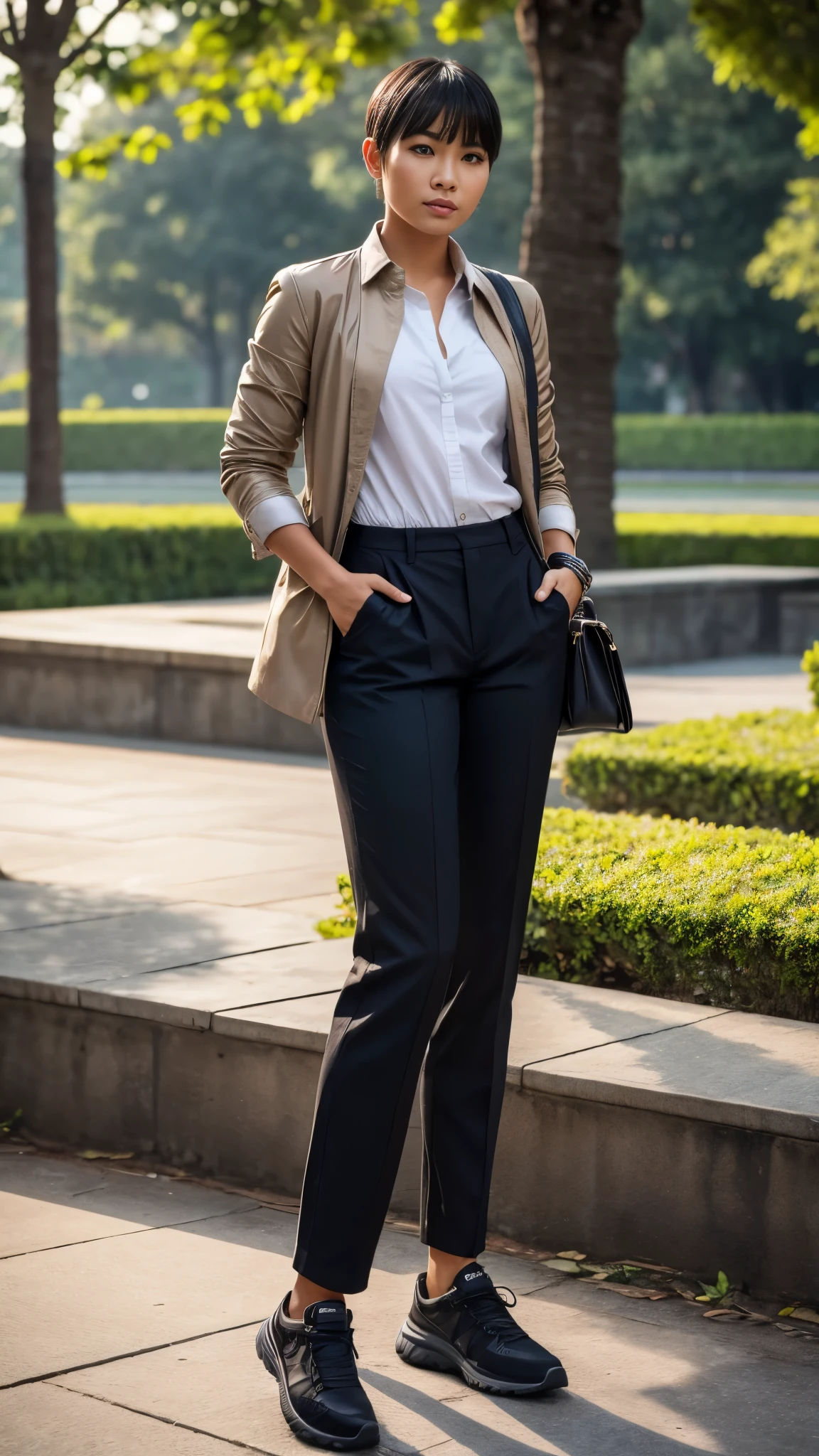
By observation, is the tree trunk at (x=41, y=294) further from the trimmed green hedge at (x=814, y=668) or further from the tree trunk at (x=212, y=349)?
the tree trunk at (x=212, y=349)

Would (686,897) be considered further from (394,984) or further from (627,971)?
(394,984)

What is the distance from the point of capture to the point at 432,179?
9.31 feet

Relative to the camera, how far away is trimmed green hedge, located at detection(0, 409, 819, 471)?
4531 cm

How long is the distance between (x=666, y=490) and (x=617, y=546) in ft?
71.3

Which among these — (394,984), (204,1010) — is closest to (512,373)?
(394,984)

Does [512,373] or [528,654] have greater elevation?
[512,373]

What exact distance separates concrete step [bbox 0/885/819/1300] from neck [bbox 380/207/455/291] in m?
1.51

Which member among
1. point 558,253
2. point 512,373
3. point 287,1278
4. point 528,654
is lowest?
point 287,1278

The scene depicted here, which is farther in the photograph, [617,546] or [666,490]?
[666,490]

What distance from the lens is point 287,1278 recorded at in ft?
11.3

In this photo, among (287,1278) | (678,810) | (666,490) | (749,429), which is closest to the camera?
(287,1278)

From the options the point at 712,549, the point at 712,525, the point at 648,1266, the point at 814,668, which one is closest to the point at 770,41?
the point at 712,549

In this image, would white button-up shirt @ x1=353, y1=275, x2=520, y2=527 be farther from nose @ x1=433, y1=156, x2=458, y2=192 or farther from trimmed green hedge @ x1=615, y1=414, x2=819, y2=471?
trimmed green hedge @ x1=615, y1=414, x2=819, y2=471

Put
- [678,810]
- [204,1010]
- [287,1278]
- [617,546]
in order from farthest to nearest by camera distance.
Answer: [617,546] < [678,810] < [204,1010] < [287,1278]
